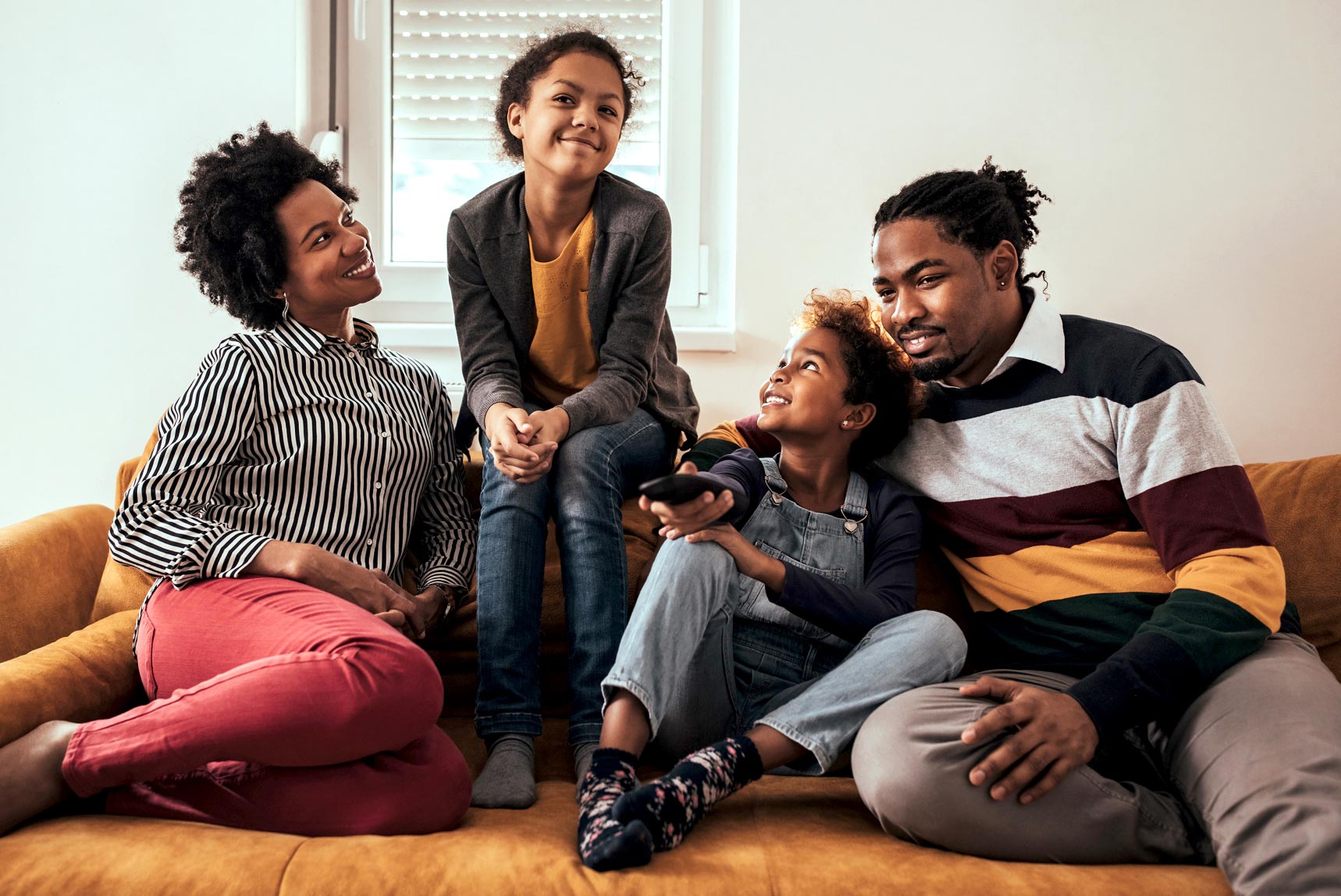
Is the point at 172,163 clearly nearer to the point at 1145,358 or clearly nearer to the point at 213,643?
the point at 213,643

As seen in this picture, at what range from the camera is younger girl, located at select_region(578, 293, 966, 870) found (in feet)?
3.85

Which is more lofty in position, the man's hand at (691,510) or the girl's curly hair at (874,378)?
the girl's curly hair at (874,378)

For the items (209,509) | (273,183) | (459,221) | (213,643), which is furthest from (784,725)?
(273,183)

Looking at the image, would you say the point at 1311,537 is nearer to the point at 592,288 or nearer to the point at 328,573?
the point at 592,288

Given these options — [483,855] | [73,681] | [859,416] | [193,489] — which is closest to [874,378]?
[859,416]

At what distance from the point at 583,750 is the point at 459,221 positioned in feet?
2.95

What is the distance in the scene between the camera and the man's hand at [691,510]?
127 cm

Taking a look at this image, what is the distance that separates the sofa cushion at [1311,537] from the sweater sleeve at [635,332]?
1028mm

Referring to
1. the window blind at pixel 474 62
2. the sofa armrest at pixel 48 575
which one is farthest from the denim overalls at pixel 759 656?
the window blind at pixel 474 62

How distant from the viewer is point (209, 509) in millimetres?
1446

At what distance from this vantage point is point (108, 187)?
2.26 metres

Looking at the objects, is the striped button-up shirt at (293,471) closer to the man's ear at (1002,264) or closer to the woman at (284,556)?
the woman at (284,556)

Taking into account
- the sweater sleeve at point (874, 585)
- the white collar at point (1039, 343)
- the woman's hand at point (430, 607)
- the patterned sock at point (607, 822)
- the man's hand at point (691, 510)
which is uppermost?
the white collar at point (1039, 343)

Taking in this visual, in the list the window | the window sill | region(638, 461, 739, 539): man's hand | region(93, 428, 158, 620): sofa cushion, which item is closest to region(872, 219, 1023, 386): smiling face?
region(638, 461, 739, 539): man's hand
